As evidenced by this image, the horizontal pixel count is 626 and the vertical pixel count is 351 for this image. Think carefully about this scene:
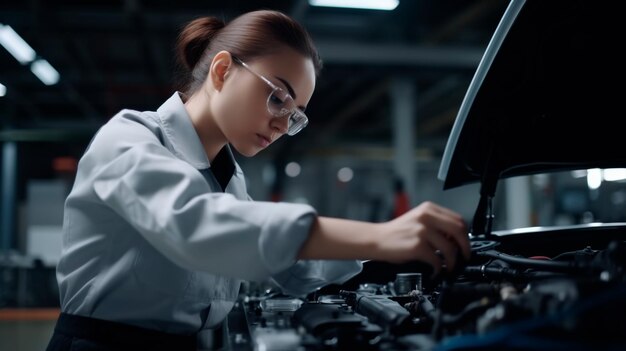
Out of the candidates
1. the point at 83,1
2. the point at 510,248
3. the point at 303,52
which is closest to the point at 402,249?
the point at 303,52

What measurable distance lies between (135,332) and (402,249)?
60cm

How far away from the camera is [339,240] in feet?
2.48

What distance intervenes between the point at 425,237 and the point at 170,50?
635cm

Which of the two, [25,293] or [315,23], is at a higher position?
[315,23]

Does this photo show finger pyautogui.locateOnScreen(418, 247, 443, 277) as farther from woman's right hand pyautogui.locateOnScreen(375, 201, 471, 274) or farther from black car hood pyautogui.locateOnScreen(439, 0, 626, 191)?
black car hood pyautogui.locateOnScreen(439, 0, 626, 191)

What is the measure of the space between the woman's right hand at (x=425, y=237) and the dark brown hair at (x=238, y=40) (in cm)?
52

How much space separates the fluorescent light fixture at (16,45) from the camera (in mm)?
5973

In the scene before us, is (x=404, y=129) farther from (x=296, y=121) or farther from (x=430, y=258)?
(x=430, y=258)

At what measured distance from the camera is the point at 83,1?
6.20m

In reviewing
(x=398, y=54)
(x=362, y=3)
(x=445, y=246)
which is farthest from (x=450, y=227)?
(x=398, y=54)

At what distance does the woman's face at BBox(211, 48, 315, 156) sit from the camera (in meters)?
1.10

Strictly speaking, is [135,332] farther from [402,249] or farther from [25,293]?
[25,293]

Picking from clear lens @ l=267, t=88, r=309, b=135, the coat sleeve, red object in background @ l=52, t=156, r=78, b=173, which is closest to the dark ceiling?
red object in background @ l=52, t=156, r=78, b=173

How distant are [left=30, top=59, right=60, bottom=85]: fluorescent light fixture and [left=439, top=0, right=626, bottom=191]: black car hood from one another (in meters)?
6.92
